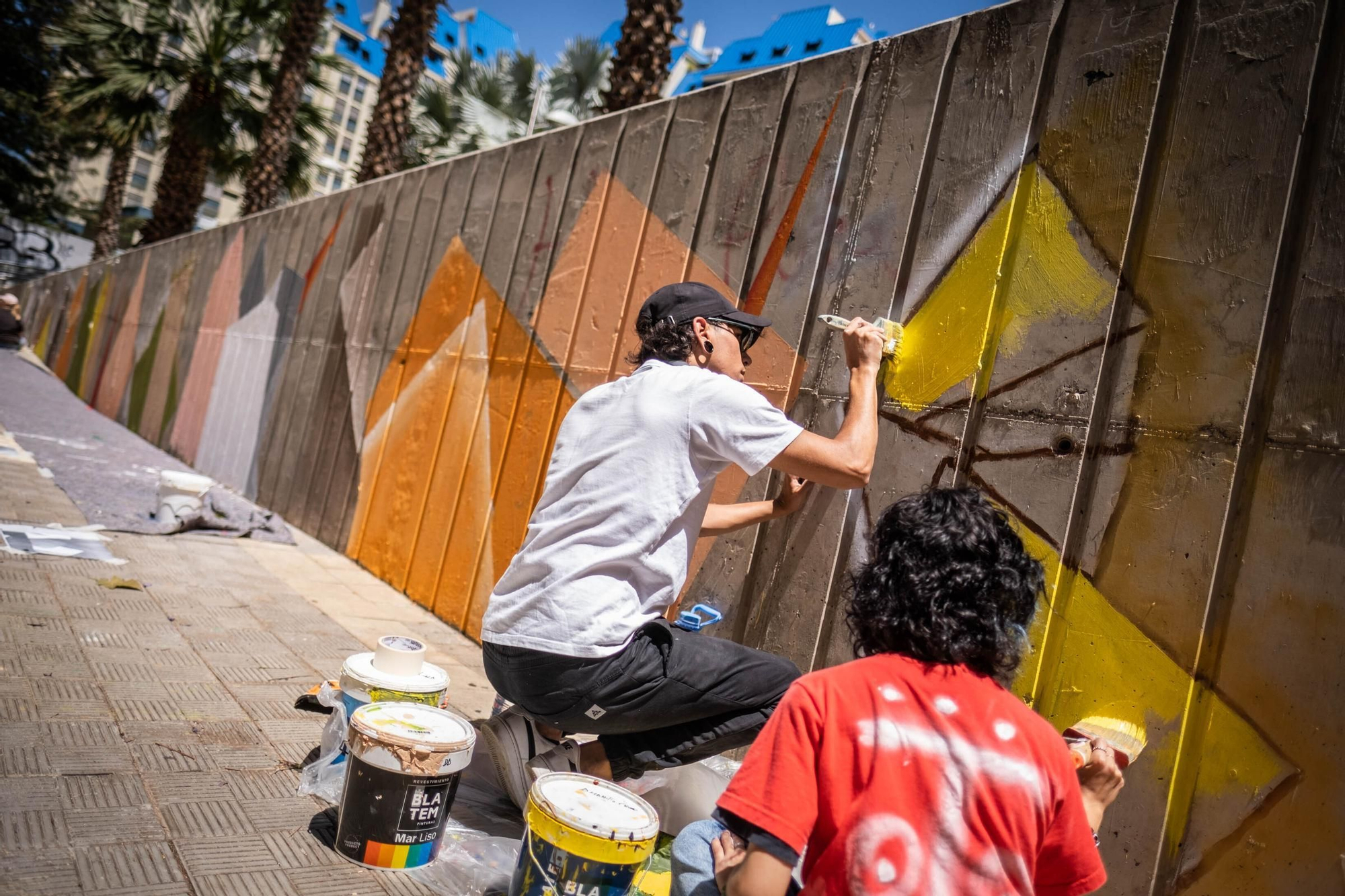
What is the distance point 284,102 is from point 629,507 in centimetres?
1495

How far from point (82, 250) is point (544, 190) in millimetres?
30739

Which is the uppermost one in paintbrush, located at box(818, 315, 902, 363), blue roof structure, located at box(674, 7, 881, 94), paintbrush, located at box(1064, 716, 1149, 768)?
blue roof structure, located at box(674, 7, 881, 94)

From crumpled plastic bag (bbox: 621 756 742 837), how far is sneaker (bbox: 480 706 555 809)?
0.29 m

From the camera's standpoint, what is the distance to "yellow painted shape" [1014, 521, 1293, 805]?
2123mm

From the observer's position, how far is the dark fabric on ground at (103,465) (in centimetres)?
646

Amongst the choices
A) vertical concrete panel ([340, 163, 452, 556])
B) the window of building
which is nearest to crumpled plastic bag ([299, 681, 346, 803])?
vertical concrete panel ([340, 163, 452, 556])

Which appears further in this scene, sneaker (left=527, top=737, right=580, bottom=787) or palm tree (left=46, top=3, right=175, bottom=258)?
palm tree (left=46, top=3, right=175, bottom=258)

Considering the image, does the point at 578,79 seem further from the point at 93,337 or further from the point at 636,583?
the point at 636,583

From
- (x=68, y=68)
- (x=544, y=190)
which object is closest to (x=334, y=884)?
(x=544, y=190)

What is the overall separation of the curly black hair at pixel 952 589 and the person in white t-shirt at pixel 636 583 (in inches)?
31.6

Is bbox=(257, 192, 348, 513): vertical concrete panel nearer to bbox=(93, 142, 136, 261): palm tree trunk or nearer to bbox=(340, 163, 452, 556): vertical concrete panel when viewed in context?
bbox=(340, 163, 452, 556): vertical concrete panel

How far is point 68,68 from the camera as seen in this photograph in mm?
25562

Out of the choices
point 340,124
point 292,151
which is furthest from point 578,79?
point 340,124

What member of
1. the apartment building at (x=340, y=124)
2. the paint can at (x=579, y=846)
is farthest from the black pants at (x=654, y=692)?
the apartment building at (x=340, y=124)
